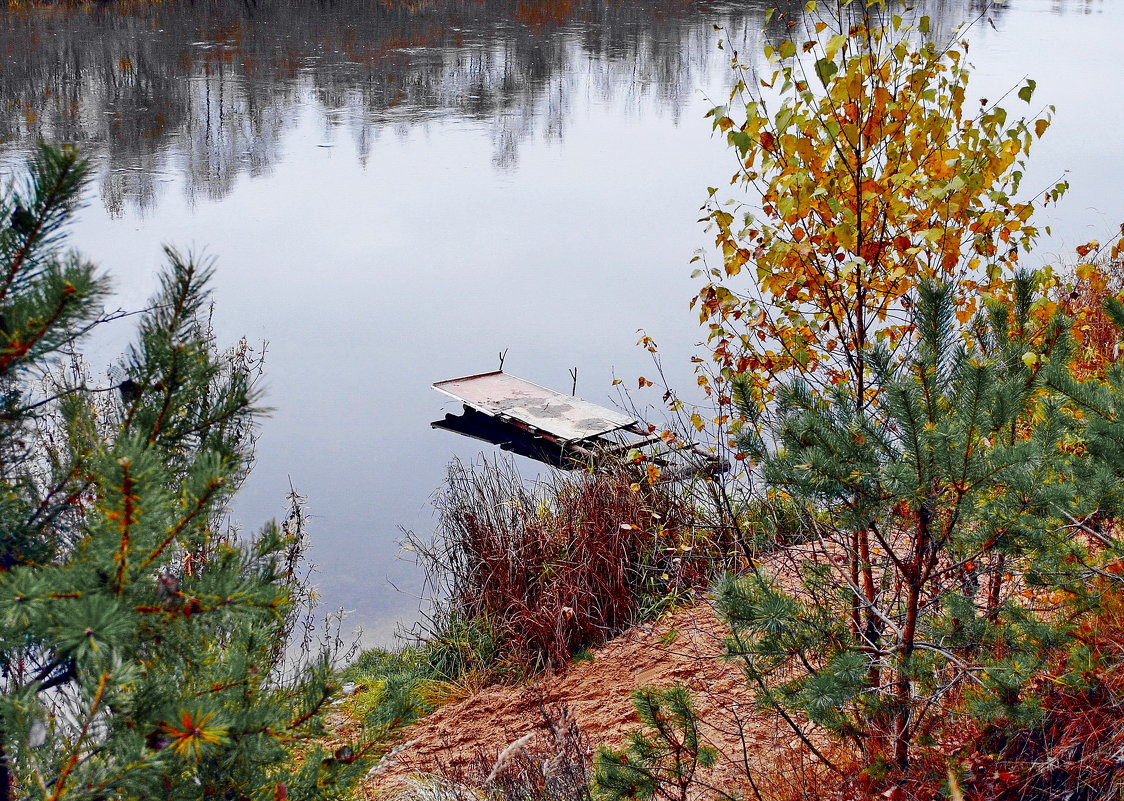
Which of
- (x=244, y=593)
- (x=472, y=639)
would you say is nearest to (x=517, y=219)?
(x=472, y=639)

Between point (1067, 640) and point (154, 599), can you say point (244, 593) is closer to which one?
point (154, 599)

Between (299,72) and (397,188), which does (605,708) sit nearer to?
(397,188)

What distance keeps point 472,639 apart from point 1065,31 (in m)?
30.5

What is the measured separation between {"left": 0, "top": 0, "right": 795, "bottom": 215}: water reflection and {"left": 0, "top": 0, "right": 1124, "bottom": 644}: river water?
0.34ft

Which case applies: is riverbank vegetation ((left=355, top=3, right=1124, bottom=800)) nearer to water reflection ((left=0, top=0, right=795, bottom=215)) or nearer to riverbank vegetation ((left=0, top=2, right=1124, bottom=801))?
riverbank vegetation ((left=0, top=2, right=1124, bottom=801))

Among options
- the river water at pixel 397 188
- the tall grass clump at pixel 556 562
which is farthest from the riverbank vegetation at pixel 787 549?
the river water at pixel 397 188

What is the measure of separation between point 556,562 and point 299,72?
21.6m

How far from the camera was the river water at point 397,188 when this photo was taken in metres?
13.8

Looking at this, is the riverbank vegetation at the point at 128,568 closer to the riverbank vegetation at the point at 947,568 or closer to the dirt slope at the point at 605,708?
the riverbank vegetation at the point at 947,568

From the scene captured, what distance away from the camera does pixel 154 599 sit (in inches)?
75.3

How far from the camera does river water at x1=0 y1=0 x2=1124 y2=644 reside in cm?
1376

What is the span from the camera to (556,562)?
7.65 m

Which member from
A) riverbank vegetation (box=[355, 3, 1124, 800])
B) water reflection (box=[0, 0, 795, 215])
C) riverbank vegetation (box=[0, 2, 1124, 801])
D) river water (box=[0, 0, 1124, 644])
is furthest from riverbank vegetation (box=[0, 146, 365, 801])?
water reflection (box=[0, 0, 795, 215])

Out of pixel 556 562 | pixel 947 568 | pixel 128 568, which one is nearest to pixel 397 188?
pixel 556 562
